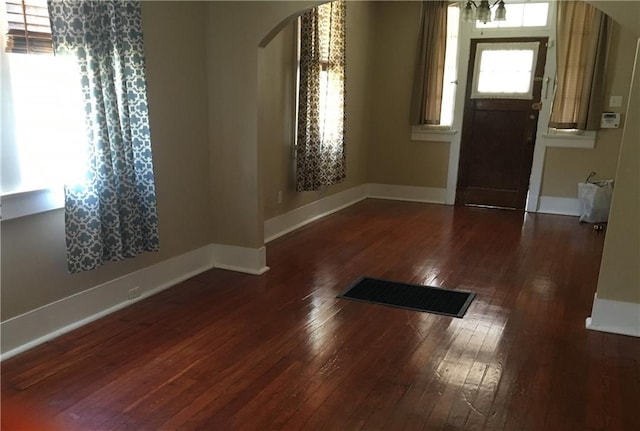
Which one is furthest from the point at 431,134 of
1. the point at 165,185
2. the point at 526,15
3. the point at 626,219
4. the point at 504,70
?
the point at 165,185

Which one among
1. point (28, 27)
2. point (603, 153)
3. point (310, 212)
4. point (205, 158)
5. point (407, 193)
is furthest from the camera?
point (407, 193)

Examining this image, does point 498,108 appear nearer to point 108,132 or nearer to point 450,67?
point 450,67

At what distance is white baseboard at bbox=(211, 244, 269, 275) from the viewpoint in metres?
3.83

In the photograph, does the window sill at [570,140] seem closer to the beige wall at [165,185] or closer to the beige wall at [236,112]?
the beige wall at [236,112]

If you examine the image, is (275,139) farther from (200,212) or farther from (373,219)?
(373,219)

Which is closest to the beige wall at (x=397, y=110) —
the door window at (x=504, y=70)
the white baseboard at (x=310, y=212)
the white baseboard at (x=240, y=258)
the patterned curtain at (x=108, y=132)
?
the white baseboard at (x=310, y=212)

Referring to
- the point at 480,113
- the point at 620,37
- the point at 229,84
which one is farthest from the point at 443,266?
the point at 620,37

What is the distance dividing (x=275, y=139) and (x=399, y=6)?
9.61ft

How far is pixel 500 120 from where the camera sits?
20.1ft

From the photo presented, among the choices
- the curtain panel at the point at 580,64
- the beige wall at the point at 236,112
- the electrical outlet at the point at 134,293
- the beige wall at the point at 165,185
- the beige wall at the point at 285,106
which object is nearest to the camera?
the beige wall at the point at 165,185

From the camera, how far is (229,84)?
142 inches

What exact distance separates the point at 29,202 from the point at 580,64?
17.8 ft

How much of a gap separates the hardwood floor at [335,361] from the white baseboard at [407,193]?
2.61 meters

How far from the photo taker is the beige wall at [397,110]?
6434 mm
